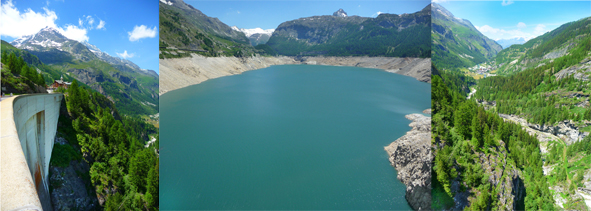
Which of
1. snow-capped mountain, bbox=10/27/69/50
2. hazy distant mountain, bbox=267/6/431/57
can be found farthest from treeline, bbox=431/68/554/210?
snow-capped mountain, bbox=10/27/69/50

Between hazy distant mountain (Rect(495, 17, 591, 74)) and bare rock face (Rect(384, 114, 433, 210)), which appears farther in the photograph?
hazy distant mountain (Rect(495, 17, 591, 74))

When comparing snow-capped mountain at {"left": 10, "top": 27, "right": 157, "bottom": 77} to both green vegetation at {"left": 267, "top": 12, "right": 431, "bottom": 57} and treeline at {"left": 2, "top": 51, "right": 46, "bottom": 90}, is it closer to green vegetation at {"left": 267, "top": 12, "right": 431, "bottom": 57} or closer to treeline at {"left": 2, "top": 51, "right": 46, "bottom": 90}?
green vegetation at {"left": 267, "top": 12, "right": 431, "bottom": 57}

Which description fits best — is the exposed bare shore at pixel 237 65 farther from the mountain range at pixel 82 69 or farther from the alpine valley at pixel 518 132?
the mountain range at pixel 82 69

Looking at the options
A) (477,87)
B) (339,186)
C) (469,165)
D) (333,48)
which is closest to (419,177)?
(469,165)

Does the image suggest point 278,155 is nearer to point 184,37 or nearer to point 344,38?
point 184,37

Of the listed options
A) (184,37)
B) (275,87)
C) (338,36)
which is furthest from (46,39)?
(338,36)

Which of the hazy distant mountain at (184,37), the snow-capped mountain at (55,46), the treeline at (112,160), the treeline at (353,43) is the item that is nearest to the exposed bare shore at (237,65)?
the hazy distant mountain at (184,37)
